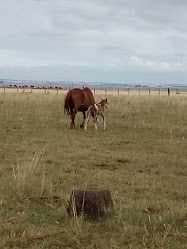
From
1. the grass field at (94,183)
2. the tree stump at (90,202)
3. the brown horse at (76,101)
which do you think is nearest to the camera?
the grass field at (94,183)

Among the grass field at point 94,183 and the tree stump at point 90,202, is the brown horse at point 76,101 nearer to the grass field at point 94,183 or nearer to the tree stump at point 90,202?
the grass field at point 94,183

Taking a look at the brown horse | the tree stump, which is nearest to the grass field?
the tree stump

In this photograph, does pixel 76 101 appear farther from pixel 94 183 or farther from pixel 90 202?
pixel 90 202

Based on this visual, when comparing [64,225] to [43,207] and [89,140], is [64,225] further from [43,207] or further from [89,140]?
[89,140]

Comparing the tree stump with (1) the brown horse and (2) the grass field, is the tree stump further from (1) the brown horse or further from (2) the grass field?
(1) the brown horse

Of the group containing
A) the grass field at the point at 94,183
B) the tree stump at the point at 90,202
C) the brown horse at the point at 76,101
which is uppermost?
the brown horse at the point at 76,101

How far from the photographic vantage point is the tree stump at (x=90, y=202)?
566cm

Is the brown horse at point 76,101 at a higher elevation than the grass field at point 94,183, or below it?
higher

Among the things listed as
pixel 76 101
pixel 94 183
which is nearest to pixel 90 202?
pixel 94 183

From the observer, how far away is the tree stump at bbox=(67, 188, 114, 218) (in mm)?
5664

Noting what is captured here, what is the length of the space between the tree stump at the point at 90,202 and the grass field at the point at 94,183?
0.13 m

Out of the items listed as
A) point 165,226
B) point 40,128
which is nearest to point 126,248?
point 165,226

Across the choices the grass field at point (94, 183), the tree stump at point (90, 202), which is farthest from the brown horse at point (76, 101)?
the tree stump at point (90, 202)

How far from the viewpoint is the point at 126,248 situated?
4844mm
